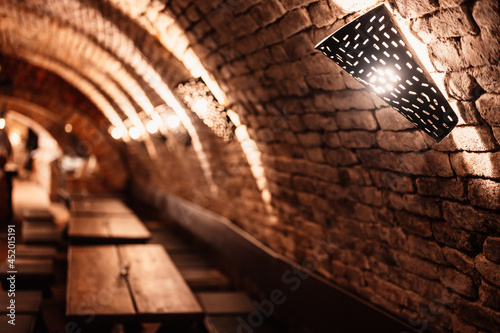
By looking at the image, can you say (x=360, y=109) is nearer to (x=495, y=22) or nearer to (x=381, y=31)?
(x=381, y=31)

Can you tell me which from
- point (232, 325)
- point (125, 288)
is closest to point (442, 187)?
point (232, 325)

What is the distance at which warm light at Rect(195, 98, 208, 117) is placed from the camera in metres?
4.64

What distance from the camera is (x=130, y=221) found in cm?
675

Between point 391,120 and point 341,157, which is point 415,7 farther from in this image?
point 341,157

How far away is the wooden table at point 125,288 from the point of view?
338 centimetres

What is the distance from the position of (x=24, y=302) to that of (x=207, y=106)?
241cm

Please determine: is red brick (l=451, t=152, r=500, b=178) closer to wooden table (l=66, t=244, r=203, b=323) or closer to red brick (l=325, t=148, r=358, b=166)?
red brick (l=325, t=148, r=358, b=166)

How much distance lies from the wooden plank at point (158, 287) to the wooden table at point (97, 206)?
2.41m

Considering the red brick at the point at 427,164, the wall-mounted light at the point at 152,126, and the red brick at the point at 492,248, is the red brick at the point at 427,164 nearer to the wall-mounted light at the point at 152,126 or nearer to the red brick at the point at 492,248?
the red brick at the point at 492,248

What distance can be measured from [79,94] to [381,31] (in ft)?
33.7

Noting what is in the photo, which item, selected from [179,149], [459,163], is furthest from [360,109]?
[179,149]

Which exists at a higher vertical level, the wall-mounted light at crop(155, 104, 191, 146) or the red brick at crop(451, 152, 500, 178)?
the wall-mounted light at crop(155, 104, 191, 146)

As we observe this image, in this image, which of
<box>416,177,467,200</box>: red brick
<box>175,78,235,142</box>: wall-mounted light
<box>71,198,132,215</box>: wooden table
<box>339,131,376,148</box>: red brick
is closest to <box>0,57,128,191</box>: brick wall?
<box>71,198,132,215</box>: wooden table

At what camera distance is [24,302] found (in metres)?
3.80
